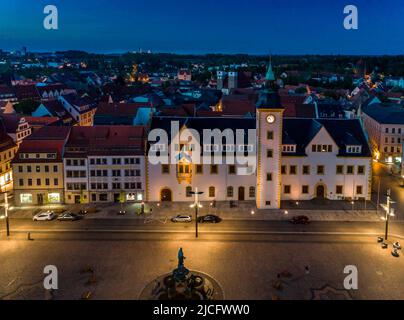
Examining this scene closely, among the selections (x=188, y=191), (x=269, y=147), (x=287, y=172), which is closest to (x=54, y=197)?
(x=188, y=191)

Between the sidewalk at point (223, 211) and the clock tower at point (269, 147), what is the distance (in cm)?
253

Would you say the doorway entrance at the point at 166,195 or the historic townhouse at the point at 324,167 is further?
the doorway entrance at the point at 166,195

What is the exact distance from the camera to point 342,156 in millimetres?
74750

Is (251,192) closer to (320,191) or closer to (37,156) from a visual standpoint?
(320,191)

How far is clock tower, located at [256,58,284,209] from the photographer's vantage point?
229 feet

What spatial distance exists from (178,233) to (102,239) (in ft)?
35.0

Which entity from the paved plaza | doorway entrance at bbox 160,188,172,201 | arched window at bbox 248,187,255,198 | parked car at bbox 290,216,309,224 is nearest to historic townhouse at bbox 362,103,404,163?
arched window at bbox 248,187,255,198

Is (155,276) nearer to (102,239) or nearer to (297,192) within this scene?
(102,239)

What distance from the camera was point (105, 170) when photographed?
73.8 metres

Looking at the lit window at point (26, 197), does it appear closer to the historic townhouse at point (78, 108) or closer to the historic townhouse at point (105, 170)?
the historic townhouse at point (105, 170)

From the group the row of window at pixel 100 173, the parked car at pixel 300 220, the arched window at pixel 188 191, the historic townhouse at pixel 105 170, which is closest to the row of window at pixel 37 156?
the historic townhouse at pixel 105 170

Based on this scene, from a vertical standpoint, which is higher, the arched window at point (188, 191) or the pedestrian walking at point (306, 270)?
the arched window at point (188, 191)

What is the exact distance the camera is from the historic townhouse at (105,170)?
73.5m
